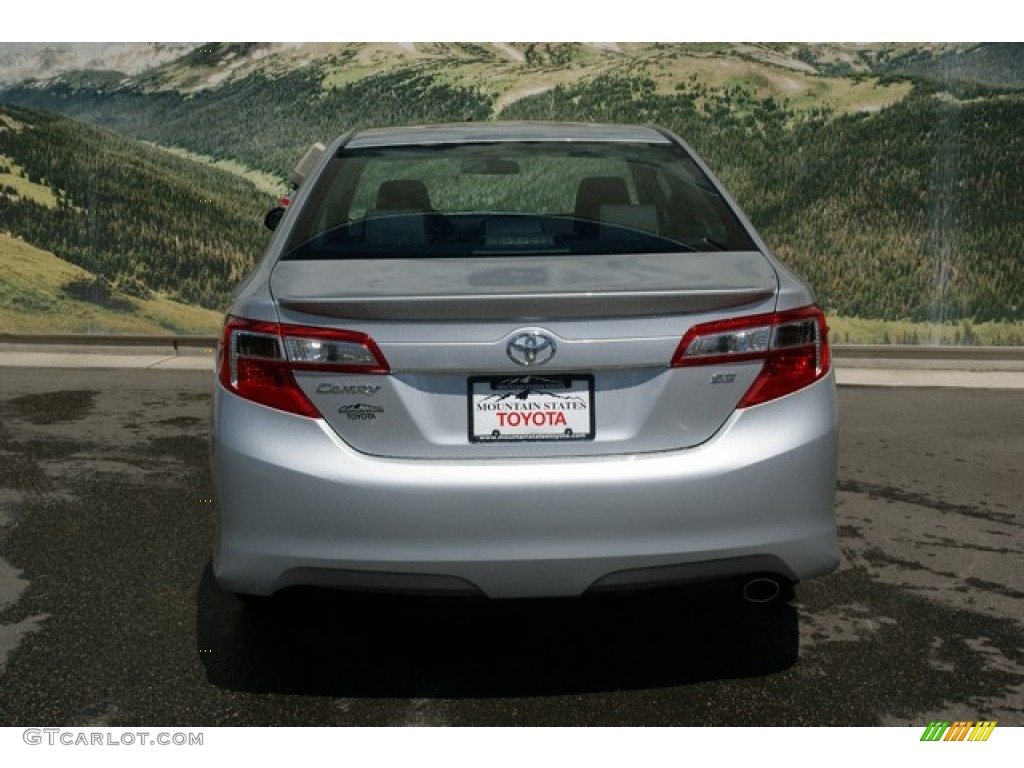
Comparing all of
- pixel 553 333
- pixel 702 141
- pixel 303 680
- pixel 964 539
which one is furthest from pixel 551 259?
pixel 702 141

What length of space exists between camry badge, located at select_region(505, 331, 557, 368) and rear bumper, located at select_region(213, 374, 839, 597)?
26cm

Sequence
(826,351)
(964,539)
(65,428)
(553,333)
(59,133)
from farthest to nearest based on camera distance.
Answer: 1. (59,133)
2. (65,428)
3. (964,539)
4. (826,351)
5. (553,333)

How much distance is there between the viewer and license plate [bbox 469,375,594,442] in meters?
3.59

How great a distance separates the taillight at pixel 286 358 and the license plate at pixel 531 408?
28 centimetres

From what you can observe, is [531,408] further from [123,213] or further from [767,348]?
[123,213]

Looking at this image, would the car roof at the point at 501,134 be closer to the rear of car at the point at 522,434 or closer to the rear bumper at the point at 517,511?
the rear of car at the point at 522,434

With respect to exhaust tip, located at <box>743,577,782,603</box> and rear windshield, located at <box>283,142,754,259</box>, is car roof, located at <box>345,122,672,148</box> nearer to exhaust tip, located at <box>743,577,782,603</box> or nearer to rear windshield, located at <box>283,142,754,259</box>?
rear windshield, located at <box>283,142,754,259</box>

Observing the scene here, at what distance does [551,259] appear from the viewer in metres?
3.95

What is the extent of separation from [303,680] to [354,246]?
130 centimetres

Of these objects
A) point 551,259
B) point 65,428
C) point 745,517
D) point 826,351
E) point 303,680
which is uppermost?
point 551,259

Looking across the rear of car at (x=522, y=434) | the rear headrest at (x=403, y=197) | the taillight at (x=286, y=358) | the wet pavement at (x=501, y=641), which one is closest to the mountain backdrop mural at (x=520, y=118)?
the wet pavement at (x=501, y=641)

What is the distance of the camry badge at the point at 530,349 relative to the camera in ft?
11.7

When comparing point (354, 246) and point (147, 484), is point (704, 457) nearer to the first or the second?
point (354, 246)
